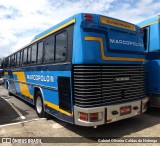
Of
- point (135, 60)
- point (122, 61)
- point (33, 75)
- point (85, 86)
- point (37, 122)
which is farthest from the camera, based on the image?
point (33, 75)

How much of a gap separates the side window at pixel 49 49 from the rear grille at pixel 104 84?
160 centimetres

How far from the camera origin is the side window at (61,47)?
238 inches

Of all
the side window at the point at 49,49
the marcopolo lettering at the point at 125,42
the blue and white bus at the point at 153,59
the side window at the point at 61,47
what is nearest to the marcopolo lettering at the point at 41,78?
the side window at the point at 49,49

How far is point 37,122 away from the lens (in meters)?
7.49

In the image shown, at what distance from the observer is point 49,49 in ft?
23.3

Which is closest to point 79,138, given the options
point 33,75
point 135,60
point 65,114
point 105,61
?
point 65,114

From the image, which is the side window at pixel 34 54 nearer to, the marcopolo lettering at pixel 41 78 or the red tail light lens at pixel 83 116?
the marcopolo lettering at pixel 41 78

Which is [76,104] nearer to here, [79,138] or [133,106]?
[79,138]

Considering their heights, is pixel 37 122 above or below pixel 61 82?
below

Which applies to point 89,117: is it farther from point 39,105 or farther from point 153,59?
point 153,59

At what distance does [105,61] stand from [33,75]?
153 inches

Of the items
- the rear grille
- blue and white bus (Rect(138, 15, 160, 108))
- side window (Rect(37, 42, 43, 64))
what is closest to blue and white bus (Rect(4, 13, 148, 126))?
the rear grille

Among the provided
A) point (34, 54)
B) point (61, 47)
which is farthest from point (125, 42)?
point (34, 54)

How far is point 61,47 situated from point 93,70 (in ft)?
4.39
